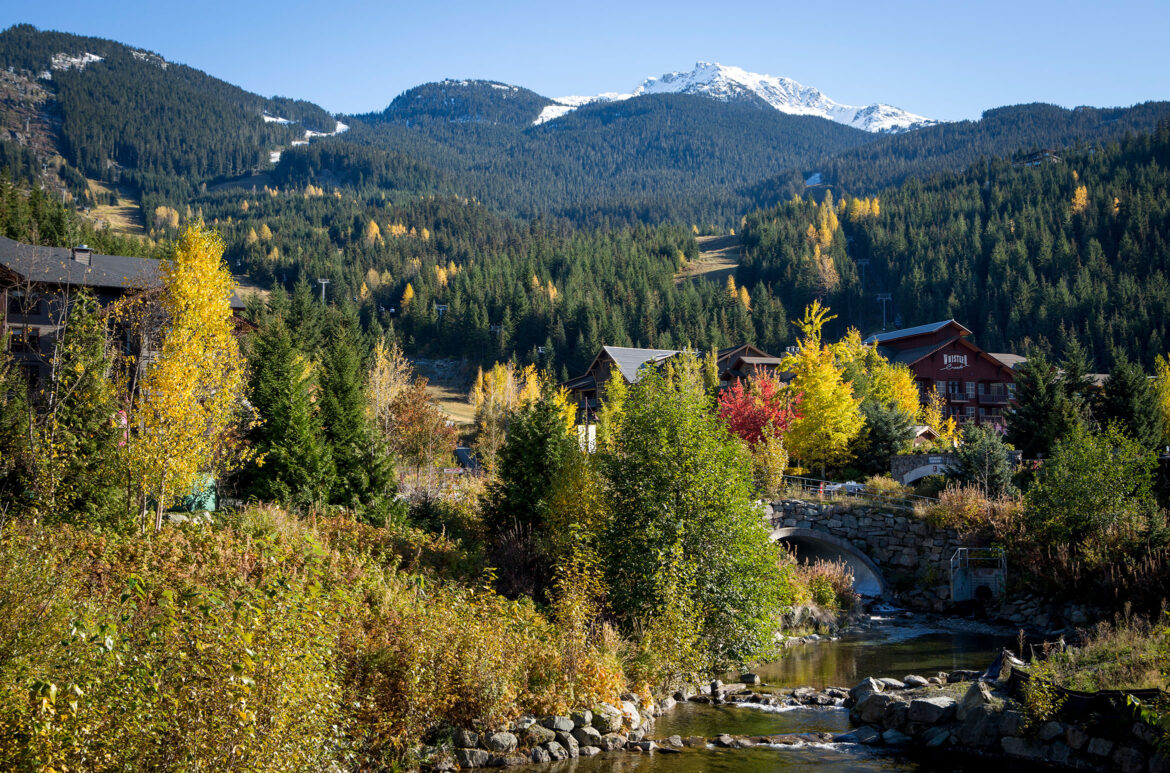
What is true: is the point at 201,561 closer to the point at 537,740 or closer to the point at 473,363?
the point at 537,740

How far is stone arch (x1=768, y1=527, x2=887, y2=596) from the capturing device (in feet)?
119

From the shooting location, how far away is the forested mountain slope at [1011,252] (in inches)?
4316

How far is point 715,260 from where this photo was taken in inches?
6658

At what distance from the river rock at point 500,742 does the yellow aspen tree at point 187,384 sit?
11138 millimetres

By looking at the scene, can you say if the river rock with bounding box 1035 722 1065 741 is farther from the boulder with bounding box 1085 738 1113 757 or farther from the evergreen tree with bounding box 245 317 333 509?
the evergreen tree with bounding box 245 317 333 509

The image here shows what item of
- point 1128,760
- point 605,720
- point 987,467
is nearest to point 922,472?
point 987,467

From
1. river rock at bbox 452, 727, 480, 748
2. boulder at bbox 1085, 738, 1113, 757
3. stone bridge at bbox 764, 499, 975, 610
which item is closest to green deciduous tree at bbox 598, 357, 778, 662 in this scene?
river rock at bbox 452, 727, 480, 748

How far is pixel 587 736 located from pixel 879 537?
23.2 metres

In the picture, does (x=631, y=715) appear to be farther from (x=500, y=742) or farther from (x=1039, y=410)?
(x=1039, y=410)

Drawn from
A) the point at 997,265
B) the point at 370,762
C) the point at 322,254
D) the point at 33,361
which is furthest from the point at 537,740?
the point at 322,254

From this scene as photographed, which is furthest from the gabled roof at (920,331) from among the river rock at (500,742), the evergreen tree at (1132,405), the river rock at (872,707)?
the river rock at (500,742)

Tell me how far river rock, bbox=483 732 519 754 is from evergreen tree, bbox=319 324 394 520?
11906mm

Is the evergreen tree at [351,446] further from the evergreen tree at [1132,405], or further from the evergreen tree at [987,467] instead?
the evergreen tree at [1132,405]

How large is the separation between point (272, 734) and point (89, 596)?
798 centimetres
